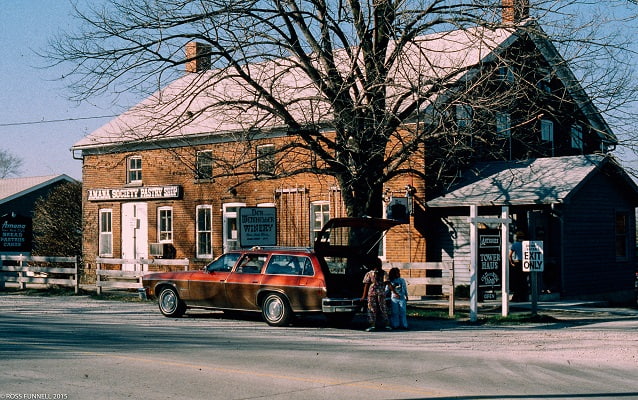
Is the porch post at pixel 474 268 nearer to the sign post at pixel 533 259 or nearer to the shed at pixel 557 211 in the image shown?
the sign post at pixel 533 259

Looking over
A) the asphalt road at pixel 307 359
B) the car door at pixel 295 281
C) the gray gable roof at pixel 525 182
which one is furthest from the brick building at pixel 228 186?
the asphalt road at pixel 307 359

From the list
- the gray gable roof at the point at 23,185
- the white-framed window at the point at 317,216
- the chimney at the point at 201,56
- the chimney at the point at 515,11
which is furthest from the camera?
the gray gable roof at the point at 23,185

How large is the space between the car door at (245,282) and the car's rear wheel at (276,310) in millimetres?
257

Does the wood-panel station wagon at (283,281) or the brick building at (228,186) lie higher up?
the brick building at (228,186)

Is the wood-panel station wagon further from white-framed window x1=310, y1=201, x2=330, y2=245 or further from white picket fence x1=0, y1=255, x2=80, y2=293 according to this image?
white-framed window x1=310, y1=201, x2=330, y2=245

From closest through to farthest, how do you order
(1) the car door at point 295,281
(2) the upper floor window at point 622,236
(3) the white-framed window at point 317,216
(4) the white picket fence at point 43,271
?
(1) the car door at point 295,281
(4) the white picket fence at point 43,271
(2) the upper floor window at point 622,236
(3) the white-framed window at point 317,216

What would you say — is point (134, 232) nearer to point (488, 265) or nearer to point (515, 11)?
point (488, 265)

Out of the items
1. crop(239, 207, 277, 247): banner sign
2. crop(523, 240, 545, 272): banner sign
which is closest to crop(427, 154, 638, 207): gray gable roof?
crop(523, 240, 545, 272): banner sign

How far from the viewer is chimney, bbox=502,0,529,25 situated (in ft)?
62.7

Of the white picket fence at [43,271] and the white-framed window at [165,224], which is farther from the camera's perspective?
the white-framed window at [165,224]

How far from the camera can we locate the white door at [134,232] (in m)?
34.1

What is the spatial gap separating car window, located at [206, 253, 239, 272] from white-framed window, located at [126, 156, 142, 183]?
16.6 metres

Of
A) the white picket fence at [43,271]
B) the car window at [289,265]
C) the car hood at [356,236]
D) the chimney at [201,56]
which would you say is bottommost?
the white picket fence at [43,271]

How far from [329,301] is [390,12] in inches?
288
